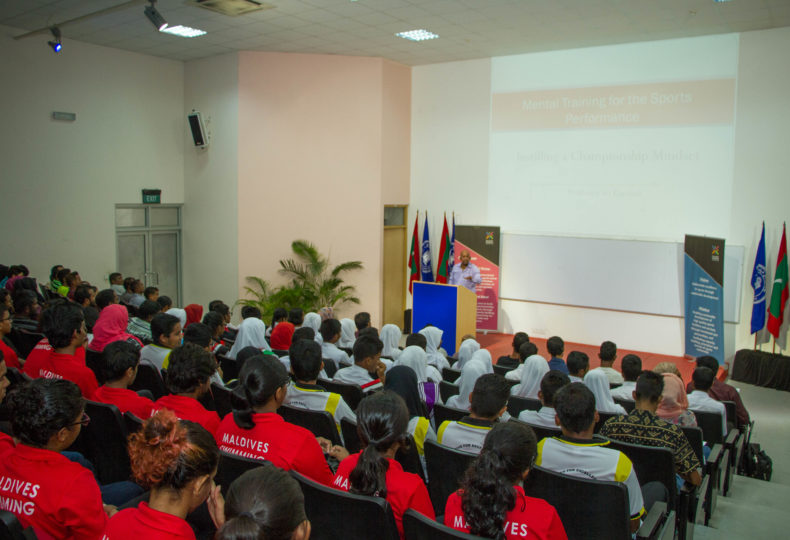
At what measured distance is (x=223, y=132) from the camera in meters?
9.96

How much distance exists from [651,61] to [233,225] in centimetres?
664

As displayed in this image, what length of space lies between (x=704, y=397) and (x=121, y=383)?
3.91m

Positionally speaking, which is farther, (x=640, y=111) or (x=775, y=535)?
(x=640, y=111)

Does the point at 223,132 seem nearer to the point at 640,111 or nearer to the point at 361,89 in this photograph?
the point at 361,89

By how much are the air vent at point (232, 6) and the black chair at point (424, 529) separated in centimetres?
674

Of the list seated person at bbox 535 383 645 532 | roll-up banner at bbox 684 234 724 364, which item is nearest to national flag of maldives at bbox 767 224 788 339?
roll-up banner at bbox 684 234 724 364

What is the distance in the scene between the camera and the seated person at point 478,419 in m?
2.90

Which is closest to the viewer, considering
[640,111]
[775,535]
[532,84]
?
[775,535]

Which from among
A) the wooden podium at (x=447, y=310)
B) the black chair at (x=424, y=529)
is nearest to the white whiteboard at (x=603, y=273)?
the wooden podium at (x=447, y=310)

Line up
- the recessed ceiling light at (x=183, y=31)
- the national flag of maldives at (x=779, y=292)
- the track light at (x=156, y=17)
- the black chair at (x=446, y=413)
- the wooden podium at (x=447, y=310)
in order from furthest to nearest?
the recessed ceiling light at (x=183, y=31) < the wooden podium at (x=447, y=310) < the national flag of maldives at (x=779, y=292) < the track light at (x=156, y=17) < the black chair at (x=446, y=413)

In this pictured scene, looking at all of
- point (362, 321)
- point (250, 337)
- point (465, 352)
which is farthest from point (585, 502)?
point (362, 321)

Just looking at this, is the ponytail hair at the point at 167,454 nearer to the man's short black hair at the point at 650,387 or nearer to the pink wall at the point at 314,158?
the man's short black hair at the point at 650,387

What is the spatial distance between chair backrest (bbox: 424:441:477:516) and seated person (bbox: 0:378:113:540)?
131cm

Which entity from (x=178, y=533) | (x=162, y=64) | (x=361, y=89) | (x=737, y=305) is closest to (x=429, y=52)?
(x=361, y=89)
